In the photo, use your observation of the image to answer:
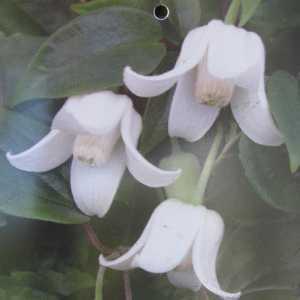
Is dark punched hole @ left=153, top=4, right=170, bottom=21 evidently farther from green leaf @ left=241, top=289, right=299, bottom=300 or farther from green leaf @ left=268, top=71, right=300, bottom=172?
green leaf @ left=241, top=289, right=299, bottom=300

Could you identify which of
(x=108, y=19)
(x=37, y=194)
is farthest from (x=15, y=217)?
(x=108, y=19)

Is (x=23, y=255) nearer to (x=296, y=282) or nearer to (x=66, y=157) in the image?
(x=66, y=157)

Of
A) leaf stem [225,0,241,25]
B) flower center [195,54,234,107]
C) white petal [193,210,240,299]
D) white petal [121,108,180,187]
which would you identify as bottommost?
white petal [193,210,240,299]

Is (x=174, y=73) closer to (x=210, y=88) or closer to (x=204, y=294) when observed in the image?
(x=210, y=88)

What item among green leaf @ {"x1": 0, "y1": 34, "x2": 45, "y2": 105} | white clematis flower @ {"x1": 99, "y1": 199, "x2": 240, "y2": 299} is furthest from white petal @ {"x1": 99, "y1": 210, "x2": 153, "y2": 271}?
green leaf @ {"x1": 0, "y1": 34, "x2": 45, "y2": 105}

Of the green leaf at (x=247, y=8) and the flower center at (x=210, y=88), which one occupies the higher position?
the green leaf at (x=247, y=8)

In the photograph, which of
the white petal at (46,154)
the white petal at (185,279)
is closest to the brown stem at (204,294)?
the white petal at (185,279)

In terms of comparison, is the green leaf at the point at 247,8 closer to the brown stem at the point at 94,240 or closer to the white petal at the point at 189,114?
the white petal at the point at 189,114
